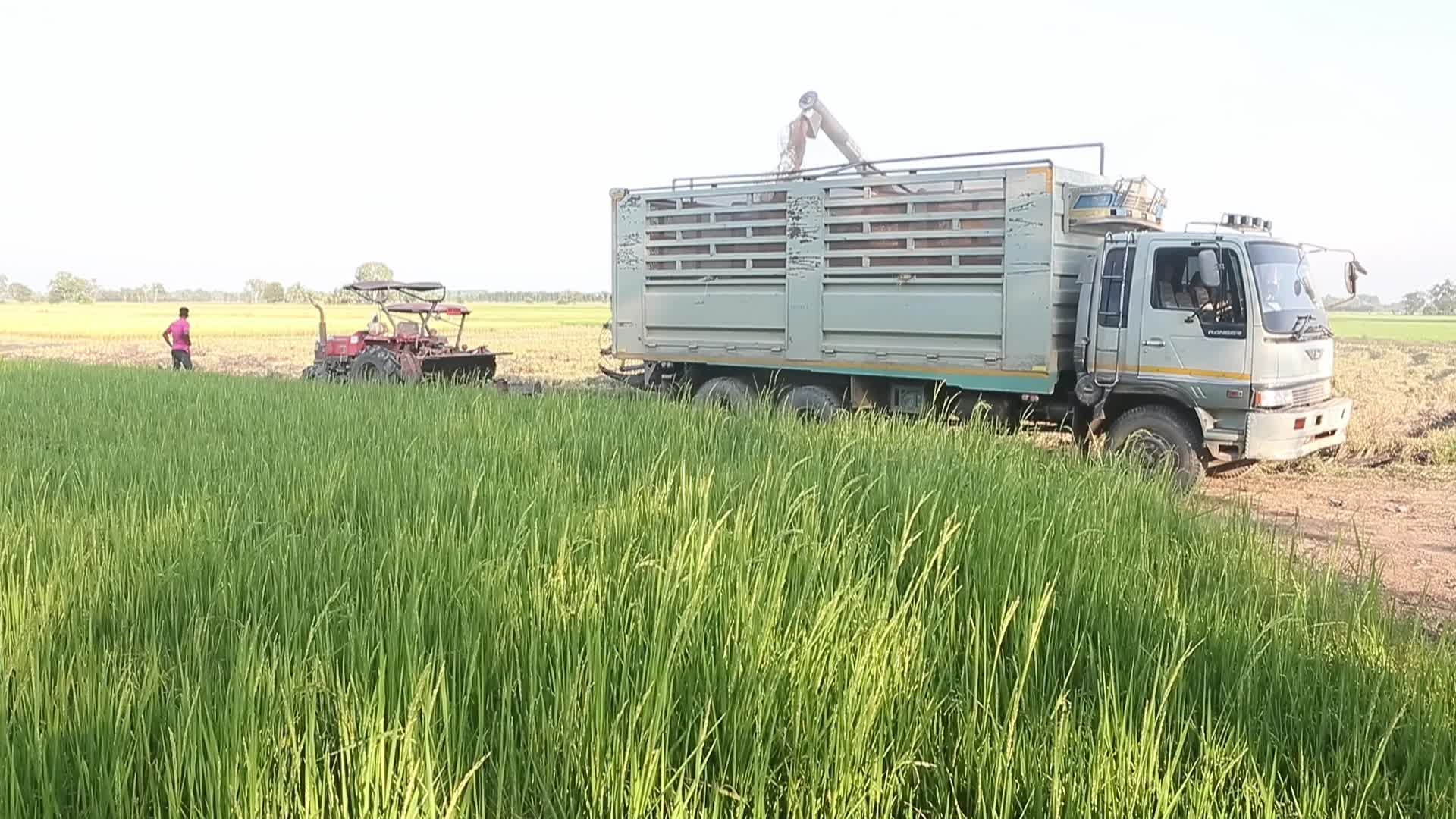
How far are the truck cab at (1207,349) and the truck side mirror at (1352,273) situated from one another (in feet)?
1.33

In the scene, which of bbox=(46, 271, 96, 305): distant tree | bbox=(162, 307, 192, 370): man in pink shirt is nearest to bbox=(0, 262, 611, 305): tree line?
bbox=(46, 271, 96, 305): distant tree

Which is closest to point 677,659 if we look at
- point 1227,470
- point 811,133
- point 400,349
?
point 1227,470

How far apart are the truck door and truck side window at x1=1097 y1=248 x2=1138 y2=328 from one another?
0.14 m

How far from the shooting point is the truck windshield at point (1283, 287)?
7.85 meters

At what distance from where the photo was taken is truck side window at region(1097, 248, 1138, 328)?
27.3 ft

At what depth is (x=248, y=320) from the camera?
2013 inches

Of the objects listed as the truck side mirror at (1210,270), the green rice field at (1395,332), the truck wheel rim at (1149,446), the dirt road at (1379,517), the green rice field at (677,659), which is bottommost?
the dirt road at (1379,517)

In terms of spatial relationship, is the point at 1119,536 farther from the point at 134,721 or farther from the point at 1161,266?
the point at 1161,266

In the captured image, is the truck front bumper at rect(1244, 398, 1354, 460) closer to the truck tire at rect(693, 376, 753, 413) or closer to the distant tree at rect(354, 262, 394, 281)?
the truck tire at rect(693, 376, 753, 413)

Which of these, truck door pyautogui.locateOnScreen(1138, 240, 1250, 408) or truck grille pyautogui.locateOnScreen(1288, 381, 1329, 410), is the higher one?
truck door pyautogui.locateOnScreen(1138, 240, 1250, 408)

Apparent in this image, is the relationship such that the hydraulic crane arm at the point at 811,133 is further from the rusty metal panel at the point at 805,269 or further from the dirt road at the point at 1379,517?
the dirt road at the point at 1379,517

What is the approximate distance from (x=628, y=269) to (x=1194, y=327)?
21.5 feet

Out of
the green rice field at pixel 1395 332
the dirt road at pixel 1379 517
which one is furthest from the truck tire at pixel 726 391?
the green rice field at pixel 1395 332

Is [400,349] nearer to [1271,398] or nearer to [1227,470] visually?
[1227,470]
